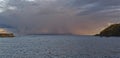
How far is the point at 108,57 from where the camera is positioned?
9575 cm

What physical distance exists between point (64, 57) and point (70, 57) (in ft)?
7.62

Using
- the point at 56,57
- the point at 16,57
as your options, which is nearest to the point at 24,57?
the point at 16,57

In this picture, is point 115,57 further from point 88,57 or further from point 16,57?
point 16,57

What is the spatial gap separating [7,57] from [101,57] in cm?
3699

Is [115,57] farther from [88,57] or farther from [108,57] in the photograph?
[88,57]

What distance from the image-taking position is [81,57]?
95688mm

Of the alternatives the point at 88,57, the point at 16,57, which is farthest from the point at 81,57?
the point at 16,57

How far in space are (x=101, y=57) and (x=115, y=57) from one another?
5347 mm

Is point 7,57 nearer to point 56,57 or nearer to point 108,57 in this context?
point 56,57

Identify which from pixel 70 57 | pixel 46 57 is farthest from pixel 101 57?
pixel 46 57

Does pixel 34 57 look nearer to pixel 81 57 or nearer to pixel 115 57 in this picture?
pixel 81 57

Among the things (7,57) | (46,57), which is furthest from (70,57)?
(7,57)

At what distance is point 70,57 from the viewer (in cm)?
9600

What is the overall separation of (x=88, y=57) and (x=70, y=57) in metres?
7.00
